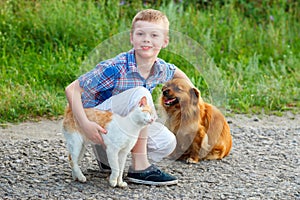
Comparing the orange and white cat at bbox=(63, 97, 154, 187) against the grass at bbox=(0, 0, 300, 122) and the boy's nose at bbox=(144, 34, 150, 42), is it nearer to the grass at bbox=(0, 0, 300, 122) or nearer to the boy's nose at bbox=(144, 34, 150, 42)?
the boy's nose at bbox=(144, 34, 150, 42)

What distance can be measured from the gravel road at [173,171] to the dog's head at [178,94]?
0.42 m

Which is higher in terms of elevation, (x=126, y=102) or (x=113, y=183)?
(x=126, y=102)

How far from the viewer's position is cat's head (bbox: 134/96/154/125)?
374 centimetres

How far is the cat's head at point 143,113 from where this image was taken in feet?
12.3

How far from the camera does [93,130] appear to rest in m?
3.82

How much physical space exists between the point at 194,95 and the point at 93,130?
2.83ft

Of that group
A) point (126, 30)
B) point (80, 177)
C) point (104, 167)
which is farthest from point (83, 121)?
point (126, 30)

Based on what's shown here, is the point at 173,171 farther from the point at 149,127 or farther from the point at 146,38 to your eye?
the point at 146,38

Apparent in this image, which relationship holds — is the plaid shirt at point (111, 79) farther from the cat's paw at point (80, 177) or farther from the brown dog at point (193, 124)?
the cat's paw at point (80, 177)

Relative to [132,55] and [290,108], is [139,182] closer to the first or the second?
[132,55]

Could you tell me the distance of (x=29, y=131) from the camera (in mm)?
5582

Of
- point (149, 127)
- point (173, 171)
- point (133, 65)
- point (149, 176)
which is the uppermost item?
point (133, 65)

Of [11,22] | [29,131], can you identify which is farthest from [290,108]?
[11,22]

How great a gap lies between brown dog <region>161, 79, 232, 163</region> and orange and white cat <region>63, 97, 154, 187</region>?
20.1 inches
